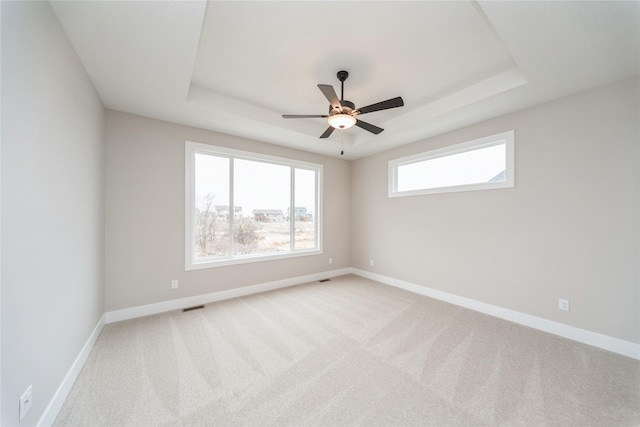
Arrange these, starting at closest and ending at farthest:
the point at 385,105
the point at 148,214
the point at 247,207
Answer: the point at 385,105
the point at 148,214
the point at 247,207

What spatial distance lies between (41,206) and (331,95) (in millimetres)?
2245

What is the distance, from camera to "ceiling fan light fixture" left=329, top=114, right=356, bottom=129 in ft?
8.06

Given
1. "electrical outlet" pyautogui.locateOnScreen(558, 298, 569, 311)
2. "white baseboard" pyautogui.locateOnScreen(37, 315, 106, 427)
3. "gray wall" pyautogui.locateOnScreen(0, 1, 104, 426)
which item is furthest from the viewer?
"electrical outlet" pyautogui.locateOnScreen(558, 298, 569, 311)

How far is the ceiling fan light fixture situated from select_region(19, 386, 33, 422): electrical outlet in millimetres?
2886

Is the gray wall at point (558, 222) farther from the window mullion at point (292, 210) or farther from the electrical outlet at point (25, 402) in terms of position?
the electrical outlet at point (25, 402)

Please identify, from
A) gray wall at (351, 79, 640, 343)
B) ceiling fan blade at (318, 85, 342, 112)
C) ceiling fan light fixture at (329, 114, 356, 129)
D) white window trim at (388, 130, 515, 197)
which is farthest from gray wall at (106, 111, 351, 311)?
gray wall at (351, 79, 640, 343)

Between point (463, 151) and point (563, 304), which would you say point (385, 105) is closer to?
point (463, 151)

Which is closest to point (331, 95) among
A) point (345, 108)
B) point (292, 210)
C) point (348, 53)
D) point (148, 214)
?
point (345, 108)

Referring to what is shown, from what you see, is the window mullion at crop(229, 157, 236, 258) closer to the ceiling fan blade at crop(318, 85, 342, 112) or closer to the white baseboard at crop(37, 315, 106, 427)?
the white baseboard at crop(37, 315, 106, 427)

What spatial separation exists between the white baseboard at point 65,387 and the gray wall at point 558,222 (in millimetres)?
4256

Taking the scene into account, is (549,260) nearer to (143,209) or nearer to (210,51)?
(210,51)

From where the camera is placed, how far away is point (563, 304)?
261cm

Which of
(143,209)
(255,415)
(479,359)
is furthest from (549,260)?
(143,209)

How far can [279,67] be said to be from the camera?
2445 millimetres
